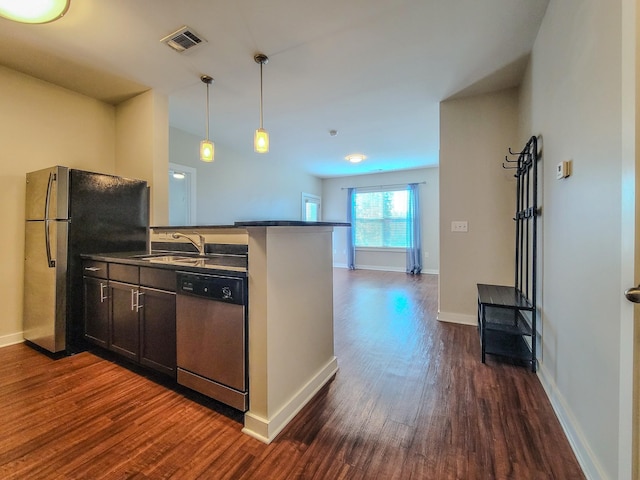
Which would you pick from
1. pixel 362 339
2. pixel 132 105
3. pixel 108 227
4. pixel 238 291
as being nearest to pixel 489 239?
pixel 362 339

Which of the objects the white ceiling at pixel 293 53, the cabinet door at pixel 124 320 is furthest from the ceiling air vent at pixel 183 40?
the cabinet door at pixel 124 320

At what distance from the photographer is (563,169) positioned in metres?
1.63

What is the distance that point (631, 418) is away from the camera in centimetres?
91

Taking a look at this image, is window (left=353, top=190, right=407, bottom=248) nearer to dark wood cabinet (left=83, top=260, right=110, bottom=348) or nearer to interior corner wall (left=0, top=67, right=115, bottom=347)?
interior corner wall (left=0, top=67, right=115, bottom=347)

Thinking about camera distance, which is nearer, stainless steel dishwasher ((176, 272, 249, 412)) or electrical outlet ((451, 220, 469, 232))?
stainless steel dishwasher ((176, 272, 249, 412))

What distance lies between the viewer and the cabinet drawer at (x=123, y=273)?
6.73 feet

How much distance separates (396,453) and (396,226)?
6.45 m

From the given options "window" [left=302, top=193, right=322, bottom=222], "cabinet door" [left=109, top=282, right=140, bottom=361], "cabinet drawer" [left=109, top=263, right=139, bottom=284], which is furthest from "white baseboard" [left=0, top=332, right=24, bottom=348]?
"window" [left=302, top=193, right=322, bottom=222]

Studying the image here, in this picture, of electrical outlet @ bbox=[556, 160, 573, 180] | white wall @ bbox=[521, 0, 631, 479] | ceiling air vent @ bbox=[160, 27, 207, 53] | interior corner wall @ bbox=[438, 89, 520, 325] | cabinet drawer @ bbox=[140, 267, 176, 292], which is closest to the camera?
white wall @ bbox=[521, 0, 631, 479]

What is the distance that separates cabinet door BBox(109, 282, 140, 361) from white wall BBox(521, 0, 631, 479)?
2610 mm

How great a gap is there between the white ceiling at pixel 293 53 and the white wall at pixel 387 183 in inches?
128

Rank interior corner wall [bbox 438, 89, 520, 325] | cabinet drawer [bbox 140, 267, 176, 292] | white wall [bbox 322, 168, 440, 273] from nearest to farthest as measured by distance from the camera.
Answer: cabinet drawer [bbox 140, 267, 176, 292] → interior corner wall [bbox 438, 89, 520, 325] → white wall [bbox 322, 168, 440, 273]

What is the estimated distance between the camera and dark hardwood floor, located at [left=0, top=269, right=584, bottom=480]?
50.2 inches

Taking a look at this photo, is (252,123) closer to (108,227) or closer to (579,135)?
→ (108,227)
